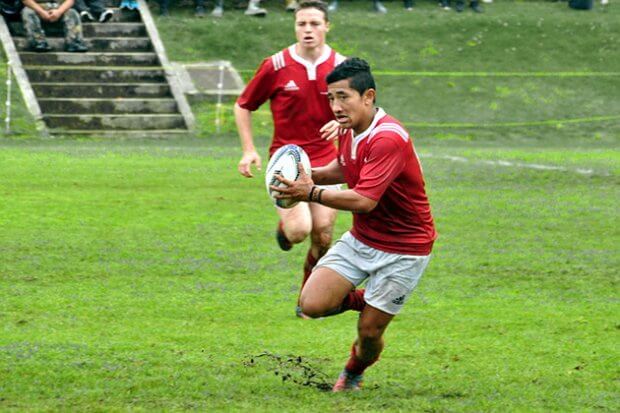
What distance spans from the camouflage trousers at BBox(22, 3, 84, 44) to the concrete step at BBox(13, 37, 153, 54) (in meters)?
0.33

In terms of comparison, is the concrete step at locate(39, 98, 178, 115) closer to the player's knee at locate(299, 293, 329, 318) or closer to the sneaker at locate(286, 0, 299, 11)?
the sneaker at locate(286, 0, 299, 11)

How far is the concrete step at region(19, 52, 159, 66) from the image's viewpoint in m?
24.2

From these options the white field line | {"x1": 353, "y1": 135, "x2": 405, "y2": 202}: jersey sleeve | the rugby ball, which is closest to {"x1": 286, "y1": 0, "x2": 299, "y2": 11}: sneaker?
the white field line

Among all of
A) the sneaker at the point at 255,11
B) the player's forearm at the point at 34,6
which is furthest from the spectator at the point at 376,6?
the player's forearm at the point at 34,6

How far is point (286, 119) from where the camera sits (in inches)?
384

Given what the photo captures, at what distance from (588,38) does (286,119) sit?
1995 centimetres

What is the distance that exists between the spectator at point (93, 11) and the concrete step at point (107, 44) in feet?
1.69

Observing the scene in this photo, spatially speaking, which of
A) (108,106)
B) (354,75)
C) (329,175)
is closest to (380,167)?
(354,75)

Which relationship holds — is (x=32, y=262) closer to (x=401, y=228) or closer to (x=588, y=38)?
(x=401, y=228)

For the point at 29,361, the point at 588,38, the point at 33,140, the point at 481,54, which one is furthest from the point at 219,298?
the point at 588,38

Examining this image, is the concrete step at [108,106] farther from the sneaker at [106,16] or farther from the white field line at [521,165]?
the white field line at [521,165]

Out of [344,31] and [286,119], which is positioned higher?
[286,119]

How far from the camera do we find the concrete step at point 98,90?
77.0 ft

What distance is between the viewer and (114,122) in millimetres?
23062
